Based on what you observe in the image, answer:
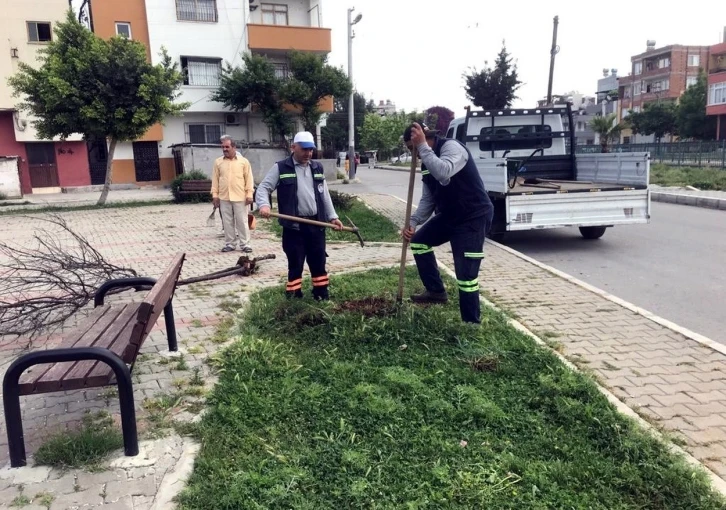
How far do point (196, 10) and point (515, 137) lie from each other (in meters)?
21.4

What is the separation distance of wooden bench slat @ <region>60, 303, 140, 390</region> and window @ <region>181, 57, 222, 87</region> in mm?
25722

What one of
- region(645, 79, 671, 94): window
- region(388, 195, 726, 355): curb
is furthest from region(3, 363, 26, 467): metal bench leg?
region(645, 79, 671, 94): window

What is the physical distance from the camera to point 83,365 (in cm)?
329

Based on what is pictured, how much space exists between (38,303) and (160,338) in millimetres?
1076

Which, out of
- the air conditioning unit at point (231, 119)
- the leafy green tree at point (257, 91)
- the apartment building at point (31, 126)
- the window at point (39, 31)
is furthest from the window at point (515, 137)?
the window at point (39, 31)

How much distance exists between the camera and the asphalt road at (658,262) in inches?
238

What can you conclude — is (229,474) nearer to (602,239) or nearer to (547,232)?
(602,239)

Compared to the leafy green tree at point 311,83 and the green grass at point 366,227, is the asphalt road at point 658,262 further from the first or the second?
the leafy green tree at point 311,83

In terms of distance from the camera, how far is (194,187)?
18.2 meters

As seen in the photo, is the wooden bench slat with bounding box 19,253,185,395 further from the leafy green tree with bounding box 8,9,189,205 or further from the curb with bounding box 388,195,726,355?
the leafy green tree with bounding box 8,9,189,205

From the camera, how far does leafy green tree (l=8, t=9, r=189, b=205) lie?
15.9 metres

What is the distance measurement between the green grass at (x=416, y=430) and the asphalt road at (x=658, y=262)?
2.34 meters

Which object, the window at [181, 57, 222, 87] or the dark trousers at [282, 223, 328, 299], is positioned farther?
the window at [181, 57, 222, 87]

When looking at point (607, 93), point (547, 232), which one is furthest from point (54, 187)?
point (607, 93)
